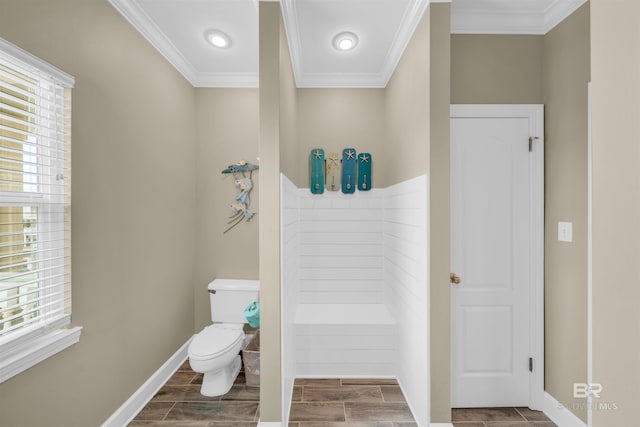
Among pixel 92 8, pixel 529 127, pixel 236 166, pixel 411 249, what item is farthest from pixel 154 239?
pixel 529 127

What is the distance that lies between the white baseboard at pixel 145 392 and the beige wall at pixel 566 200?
8.98 feet

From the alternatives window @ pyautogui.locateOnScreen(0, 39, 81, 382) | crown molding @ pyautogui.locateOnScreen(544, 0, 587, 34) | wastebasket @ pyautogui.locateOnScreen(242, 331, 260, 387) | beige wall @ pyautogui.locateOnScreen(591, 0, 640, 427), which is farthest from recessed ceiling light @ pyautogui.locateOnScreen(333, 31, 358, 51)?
wastebasket @ pyautogui.locateOnScreen(242, 331, 260, 387)

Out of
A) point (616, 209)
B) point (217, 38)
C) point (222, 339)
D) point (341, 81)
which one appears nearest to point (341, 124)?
point (341, 81)

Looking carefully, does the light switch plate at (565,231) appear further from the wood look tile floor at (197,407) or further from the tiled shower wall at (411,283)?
the wood look tile floor at (197,407)

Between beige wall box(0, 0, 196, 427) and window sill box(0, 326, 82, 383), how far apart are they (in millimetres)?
46

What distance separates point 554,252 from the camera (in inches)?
83.7

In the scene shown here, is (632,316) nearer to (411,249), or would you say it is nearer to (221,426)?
(411,249)

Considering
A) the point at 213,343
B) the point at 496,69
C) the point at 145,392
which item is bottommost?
the point at 145,392

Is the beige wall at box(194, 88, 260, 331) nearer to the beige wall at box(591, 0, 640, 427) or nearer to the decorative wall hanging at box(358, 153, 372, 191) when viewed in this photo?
the decorative wall hanging at box(358, 153, 372, 191)

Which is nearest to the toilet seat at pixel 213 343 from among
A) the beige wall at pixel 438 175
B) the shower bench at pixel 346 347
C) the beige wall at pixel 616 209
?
the shower bench at pixel 346 347

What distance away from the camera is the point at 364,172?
10.2ft

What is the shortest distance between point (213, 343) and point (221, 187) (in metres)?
1.45

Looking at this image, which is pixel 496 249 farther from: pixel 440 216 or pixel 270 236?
pixel 270 236

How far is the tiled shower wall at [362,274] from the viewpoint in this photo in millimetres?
2102
